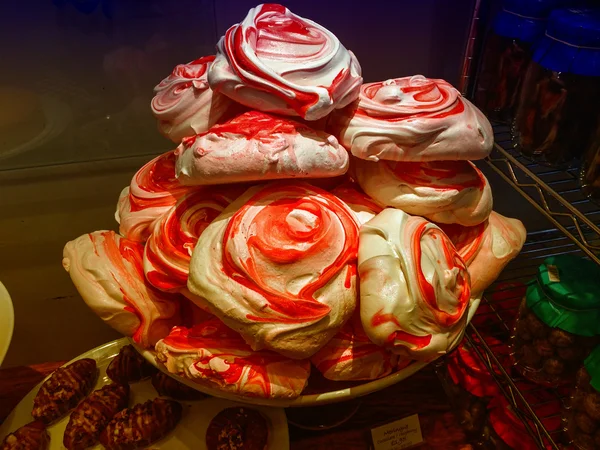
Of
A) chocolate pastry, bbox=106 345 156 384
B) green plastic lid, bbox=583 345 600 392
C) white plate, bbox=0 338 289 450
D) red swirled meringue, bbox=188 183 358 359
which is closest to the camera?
red swirled meringue, bbox=188 183 358 359

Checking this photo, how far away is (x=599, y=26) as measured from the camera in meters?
0.88

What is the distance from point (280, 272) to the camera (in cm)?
80

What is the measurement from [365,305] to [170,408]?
1.97 ft

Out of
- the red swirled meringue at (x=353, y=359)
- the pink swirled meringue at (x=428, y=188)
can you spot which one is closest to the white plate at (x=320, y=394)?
the red swirled meringue at (x=353, y=359)

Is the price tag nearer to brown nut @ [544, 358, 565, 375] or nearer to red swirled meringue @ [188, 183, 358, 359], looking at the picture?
brown nut @ [544, 358, 565, 375]

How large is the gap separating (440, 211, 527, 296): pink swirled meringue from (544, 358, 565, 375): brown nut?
10.0 inches

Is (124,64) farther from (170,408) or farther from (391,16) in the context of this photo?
(170,408)

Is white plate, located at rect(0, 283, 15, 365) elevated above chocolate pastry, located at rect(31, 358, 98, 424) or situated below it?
above

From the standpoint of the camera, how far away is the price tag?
1188mm

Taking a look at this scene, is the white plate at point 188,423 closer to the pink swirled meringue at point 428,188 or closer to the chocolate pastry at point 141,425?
the chocolate pastry at point 141,425

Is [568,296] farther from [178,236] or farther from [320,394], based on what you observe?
[178,236]

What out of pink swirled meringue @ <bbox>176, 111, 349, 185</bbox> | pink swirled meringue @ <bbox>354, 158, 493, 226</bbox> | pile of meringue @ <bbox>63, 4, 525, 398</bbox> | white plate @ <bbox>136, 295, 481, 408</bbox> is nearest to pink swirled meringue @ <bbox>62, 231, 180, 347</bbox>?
pile of meringue @ <bbox>63, 4, 525, 398</bbox>

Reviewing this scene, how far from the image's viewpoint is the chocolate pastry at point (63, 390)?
115 cm

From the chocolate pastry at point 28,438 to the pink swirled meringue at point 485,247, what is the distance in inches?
39.0
